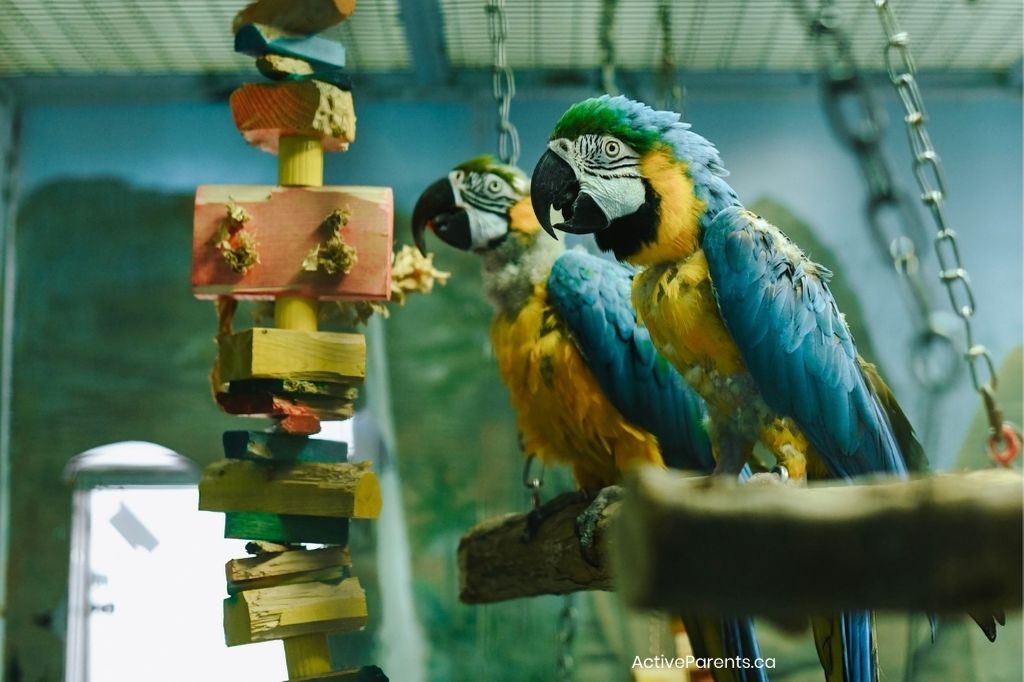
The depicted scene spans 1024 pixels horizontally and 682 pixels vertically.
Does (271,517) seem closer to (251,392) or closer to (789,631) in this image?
(251,392)

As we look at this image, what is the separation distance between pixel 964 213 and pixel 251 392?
2524 mm

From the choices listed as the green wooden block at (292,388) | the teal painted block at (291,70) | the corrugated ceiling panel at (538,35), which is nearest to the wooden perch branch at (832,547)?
the green wooden block at (292,388)

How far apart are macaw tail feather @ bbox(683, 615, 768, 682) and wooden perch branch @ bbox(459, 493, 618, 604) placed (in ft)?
0.62

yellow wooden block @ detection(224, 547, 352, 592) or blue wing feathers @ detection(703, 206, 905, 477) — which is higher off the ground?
blue wing feathers @ detection(703, 206, 905, 477)

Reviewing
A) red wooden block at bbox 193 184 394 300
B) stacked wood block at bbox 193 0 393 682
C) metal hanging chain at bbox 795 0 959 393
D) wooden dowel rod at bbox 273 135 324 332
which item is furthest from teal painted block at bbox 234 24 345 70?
metal hanging chain at bbox 795 0 959 393

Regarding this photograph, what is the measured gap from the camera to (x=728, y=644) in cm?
159

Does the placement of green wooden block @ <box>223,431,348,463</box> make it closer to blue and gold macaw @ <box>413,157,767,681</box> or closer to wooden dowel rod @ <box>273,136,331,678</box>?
wooden dowel rod @ <box>273,136,331,678</box>

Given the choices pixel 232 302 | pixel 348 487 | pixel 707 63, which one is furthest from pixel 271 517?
pixel 707 63

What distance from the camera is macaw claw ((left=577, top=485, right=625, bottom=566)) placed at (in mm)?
1720

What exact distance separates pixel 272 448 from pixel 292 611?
291mm

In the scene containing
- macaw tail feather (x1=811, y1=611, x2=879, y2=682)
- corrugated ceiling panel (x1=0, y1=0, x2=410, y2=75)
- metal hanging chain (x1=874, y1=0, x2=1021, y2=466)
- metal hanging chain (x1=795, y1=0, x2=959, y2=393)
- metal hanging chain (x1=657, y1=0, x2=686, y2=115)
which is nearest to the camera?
metal hanging chain (x1=874, y1=0, x2=1021, y2=466)

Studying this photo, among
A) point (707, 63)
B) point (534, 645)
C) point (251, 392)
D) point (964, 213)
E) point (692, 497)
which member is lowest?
point (534, 645)

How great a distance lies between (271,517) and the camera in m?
1.60

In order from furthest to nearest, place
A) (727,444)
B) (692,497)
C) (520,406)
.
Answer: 1. (520,406)
2. (727,444)
3. (692,497)
